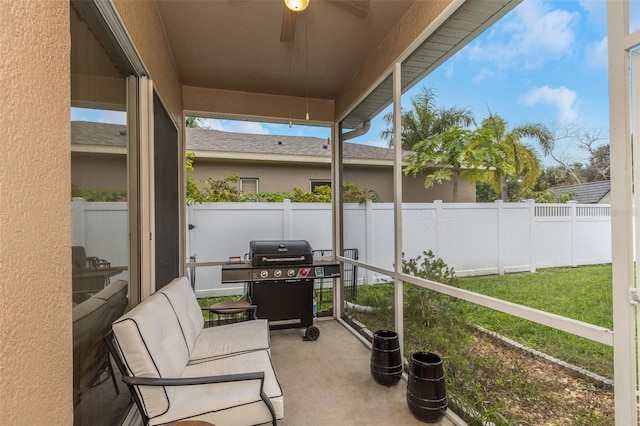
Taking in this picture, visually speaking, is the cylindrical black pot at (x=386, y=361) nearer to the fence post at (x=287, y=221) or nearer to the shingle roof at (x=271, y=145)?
the shingle roof at (x=271, y=145)

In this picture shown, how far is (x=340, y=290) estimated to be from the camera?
4305 mm

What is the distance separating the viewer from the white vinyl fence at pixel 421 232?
1.40m

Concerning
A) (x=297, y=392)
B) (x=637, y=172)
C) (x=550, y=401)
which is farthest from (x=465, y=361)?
(x=637, y=172)

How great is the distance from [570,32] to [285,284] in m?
3.12

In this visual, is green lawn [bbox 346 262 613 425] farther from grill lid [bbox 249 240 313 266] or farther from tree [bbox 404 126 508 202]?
grill lid [bbox 249 240 313 266]

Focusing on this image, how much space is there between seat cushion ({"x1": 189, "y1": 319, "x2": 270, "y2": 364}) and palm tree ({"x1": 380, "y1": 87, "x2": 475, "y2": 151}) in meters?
2.03

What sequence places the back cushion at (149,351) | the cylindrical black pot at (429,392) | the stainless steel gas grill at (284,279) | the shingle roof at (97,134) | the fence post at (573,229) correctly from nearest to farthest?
the shingle roof at (97,134), the fence post at (573,229), the back cushion at (149,351), the cylindrical black pot at (429,392), the stainless steel gas grill at (284,279)

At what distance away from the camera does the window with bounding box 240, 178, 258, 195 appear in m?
4.09

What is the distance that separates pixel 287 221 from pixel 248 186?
0.71 metres

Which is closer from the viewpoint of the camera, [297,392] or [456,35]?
[456,35]

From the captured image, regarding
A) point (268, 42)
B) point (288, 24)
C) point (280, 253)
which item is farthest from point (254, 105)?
point (280, 253)

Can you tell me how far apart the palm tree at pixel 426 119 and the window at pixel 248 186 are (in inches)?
85.2

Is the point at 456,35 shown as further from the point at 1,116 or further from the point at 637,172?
the point at 1,116

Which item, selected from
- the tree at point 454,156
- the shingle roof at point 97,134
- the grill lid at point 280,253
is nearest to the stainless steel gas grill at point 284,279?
the grill lid at point 280,253
